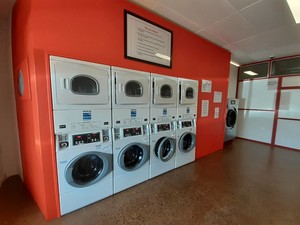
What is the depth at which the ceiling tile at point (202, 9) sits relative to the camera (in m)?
1.84

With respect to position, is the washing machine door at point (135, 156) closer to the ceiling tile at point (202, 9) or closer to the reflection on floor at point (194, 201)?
the reflection on floor at point (194, 201)

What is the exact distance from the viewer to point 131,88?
1.93 metres

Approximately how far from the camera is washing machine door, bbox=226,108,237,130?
426 cm

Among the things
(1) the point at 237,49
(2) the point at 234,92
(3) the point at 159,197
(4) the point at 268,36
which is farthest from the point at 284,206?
(2) the point at 234,92

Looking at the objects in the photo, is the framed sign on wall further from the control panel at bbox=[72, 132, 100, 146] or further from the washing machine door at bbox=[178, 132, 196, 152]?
the washing machine door at bbox=[178, 132, 196, 152]

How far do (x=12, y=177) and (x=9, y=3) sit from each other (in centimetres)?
256

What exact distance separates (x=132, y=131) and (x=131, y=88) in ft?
1.99

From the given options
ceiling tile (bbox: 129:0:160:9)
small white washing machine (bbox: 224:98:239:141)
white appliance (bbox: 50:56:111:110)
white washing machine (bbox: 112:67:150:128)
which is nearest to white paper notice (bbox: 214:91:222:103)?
small white washing machine (bbox: 224:98:239:141)

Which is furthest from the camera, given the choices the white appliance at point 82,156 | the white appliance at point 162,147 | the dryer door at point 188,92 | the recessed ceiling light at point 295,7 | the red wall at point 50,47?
the dryer door at point 188,92

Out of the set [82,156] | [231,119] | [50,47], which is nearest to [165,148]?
[82,156]

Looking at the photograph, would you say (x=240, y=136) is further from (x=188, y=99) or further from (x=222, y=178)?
(x=188, y=99)

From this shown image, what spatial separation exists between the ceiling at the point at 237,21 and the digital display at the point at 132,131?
1.75m

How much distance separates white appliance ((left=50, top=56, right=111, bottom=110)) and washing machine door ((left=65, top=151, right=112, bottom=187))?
1.93 ft

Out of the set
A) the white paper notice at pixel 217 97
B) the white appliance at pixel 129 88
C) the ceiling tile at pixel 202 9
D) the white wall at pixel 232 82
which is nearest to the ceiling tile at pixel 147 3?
the ceiling tile at pixel 202 9
